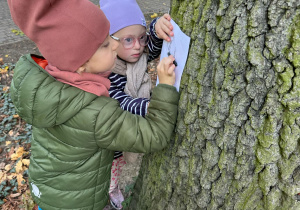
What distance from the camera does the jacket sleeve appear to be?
4.93 ft

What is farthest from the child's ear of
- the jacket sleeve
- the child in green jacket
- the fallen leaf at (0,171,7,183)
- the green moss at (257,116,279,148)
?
the fallen leaf at (0,171,7,183)

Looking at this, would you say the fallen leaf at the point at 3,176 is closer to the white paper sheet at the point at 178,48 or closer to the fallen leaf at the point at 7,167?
the fallen leaf at the point at 7,167

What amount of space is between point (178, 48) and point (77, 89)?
1.97 ft

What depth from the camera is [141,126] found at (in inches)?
60.4

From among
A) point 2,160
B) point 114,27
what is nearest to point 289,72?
point 114,27

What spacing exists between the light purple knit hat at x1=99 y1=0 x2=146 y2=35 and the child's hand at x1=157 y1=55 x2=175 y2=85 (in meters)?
0.50

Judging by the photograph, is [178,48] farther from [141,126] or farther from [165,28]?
[141,126]

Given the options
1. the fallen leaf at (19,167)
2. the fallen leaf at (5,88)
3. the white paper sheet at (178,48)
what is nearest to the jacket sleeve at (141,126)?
the white paper sheet at (178,48)

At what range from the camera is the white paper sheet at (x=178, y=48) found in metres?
1.45

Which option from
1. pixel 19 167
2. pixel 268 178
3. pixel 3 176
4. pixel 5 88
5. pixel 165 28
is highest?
pixel 165 28

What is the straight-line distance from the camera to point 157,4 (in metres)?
8.23

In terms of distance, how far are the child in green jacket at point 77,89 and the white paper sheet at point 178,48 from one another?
4 cm

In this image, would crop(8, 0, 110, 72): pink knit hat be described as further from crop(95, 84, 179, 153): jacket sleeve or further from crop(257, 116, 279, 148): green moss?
crop(257, 116, 279, 148): green moss

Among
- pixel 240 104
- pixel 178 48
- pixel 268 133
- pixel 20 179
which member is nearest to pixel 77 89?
pixel 178 48
